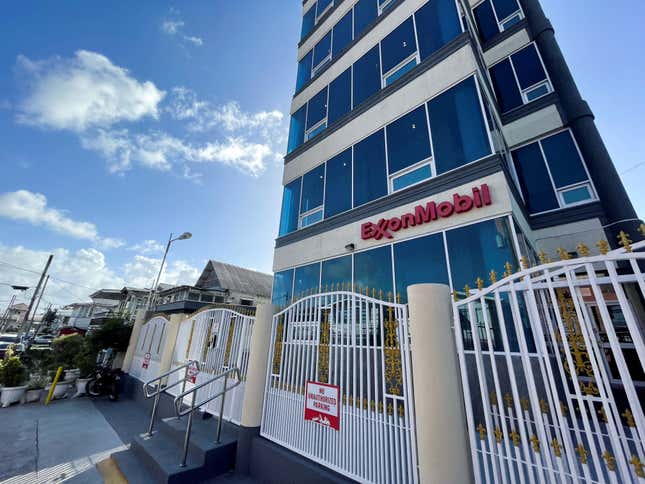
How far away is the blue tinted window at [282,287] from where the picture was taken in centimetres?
865

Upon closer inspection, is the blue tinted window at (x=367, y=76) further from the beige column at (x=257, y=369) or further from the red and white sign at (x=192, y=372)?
the red and white sign at (x=192, y=372)

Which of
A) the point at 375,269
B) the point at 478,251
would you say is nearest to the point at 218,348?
the point at 375,269

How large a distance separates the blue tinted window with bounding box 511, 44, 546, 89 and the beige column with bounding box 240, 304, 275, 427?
11173 mm

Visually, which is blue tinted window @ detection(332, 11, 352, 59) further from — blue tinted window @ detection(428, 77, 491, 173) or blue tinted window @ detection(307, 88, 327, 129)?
blue tinted window @ detection(428, 77, 491, 173)

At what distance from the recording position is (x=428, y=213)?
5898mm

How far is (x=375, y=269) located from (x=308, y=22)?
14.3m

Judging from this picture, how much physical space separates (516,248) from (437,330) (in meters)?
3.43

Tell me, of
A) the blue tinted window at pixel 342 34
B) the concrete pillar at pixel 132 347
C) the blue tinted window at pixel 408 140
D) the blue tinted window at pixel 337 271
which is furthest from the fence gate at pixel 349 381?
the blue tinted window at pixel 342 34

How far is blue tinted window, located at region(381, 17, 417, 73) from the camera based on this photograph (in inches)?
312

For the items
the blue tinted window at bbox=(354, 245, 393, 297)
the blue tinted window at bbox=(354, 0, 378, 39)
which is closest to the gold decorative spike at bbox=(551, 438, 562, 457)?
the blue tinted window at bbox=(354, 245, 393, 297)

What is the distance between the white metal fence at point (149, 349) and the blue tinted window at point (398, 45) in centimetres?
1109

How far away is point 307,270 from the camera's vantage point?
8.30 m

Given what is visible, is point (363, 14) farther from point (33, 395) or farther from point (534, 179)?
point (33, 395)

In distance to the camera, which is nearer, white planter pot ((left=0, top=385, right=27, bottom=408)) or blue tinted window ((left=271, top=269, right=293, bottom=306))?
white planter pot ((left=0, top=385, right=27, bottom=408))
